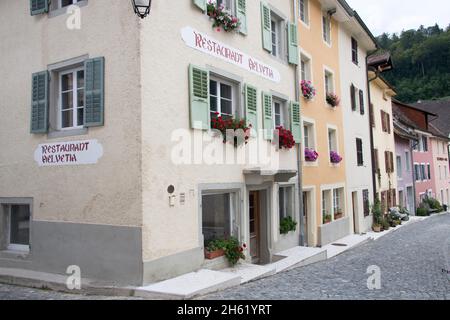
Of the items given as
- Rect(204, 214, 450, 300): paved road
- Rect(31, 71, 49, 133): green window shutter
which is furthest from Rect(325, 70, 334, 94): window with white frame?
Rect(31, 71, 49, 133): green window shutter

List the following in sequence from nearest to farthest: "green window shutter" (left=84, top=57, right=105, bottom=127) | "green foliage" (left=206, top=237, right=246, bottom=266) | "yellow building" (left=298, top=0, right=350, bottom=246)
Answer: "green window shutter" (left=84, top=57, right=105, bottom=127) → "green foliage" (left=206, top=237, right=246, bottom=266) → "yellow building" (left=298, top=0, right=350, bottom=246)

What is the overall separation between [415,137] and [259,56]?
75.9 ft

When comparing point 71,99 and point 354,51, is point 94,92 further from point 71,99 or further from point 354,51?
point 354,51

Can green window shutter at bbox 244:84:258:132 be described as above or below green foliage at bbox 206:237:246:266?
above

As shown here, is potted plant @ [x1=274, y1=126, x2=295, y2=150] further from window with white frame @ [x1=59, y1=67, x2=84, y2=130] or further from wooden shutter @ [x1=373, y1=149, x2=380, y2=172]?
wooden shutter @ [x1=373, y1=149, x2=380, y2=172]

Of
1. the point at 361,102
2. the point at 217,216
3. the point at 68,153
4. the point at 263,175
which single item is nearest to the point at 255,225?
the point at 263,175

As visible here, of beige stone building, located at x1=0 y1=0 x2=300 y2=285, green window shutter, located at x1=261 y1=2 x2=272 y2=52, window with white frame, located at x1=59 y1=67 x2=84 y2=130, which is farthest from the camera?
green window shutter, located at x1=261 y1=2 x2=272 y2=52

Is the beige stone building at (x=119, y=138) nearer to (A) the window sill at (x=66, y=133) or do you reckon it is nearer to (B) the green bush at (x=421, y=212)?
(A) the window sill at (x=66, y=133)

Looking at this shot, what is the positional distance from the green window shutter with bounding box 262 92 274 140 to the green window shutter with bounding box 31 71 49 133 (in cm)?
492

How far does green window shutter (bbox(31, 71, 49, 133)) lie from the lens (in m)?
7.72

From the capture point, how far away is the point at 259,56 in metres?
10.3

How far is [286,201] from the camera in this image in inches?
464

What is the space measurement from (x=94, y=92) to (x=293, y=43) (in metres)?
6.91
